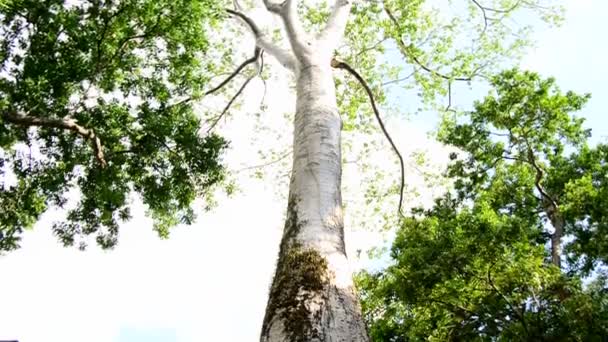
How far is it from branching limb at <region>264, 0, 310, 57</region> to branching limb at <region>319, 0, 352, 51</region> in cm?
27

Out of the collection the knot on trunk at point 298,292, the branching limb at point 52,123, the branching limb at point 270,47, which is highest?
the branching limb at point 270,47

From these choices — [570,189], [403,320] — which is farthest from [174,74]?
[570,189]

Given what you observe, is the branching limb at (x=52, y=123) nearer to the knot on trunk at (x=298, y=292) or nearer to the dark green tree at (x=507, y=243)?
the knot on trunk at (x=298, y=292)

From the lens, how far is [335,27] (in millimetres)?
7539

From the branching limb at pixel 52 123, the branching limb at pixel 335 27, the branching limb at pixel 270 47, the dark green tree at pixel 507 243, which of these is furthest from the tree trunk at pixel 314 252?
the dark green tree at pixel 507 243

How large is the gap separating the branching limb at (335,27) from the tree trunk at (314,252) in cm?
172

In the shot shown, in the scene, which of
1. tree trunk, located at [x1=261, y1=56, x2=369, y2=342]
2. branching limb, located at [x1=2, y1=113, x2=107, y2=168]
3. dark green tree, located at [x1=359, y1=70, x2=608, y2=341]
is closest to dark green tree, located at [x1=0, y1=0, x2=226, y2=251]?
branching limb, located at [x1=2, y1=113, x2=107, y2=168]

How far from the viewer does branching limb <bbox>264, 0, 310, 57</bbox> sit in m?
6.59

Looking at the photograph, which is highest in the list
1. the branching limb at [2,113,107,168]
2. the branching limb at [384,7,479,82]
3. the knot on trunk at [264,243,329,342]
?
the branching limb at [384,7,479,82]

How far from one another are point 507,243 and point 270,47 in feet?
19.5

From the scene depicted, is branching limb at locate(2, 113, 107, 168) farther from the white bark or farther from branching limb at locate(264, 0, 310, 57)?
branching limb at locate(264, 0, 310, 57)

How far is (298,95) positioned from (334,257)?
2.42m

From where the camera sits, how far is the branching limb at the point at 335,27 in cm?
696

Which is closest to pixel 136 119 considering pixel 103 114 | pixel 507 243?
pixel 103 114
